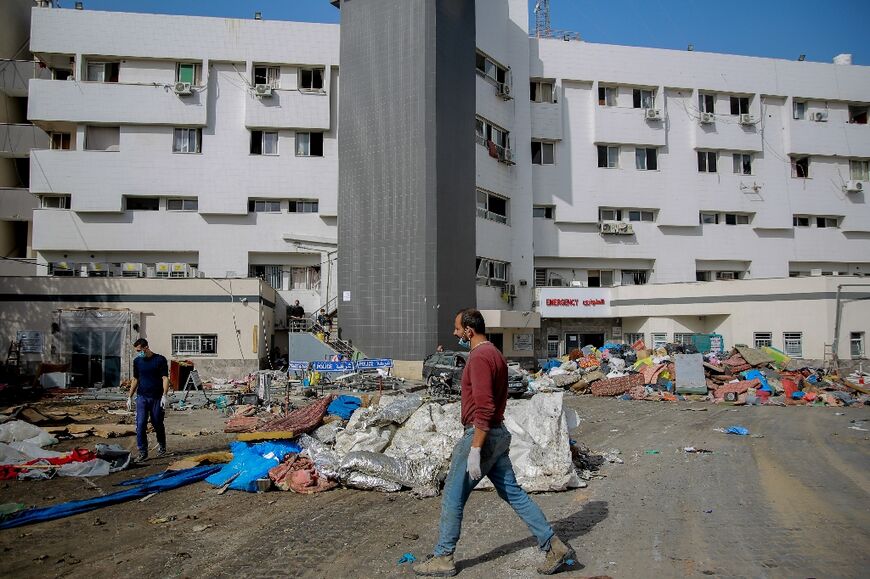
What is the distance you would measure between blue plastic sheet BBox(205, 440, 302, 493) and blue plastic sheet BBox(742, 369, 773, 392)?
1934 centimetres

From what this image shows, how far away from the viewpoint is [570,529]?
19.3 ft

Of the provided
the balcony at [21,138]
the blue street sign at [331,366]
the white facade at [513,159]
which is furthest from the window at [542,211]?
the balcony at [21,138]

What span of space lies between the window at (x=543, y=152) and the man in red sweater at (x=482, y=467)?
32.0 meters

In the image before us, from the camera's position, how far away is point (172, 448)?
10.5m

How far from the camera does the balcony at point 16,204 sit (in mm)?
31766

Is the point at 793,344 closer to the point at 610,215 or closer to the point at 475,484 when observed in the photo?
the point at 610,215

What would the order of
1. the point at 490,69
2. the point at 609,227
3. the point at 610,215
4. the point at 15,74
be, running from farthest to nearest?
→ 1. the point at 610,215
2. the point at 609,227
3. the point at 490,69
4. the point at 15,74

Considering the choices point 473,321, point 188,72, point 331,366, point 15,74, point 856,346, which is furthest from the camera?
point 15,74

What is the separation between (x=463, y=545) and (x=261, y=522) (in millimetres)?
2235

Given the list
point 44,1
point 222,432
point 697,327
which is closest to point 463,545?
point 222,432

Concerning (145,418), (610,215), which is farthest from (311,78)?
(145,418)

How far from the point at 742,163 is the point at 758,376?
66.4 feet

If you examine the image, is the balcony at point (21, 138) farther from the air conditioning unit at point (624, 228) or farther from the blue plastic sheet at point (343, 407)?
the air conditioning unit at point (624, 228)

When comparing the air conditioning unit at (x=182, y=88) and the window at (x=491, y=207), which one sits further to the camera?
the window at (x=491, y=207)
